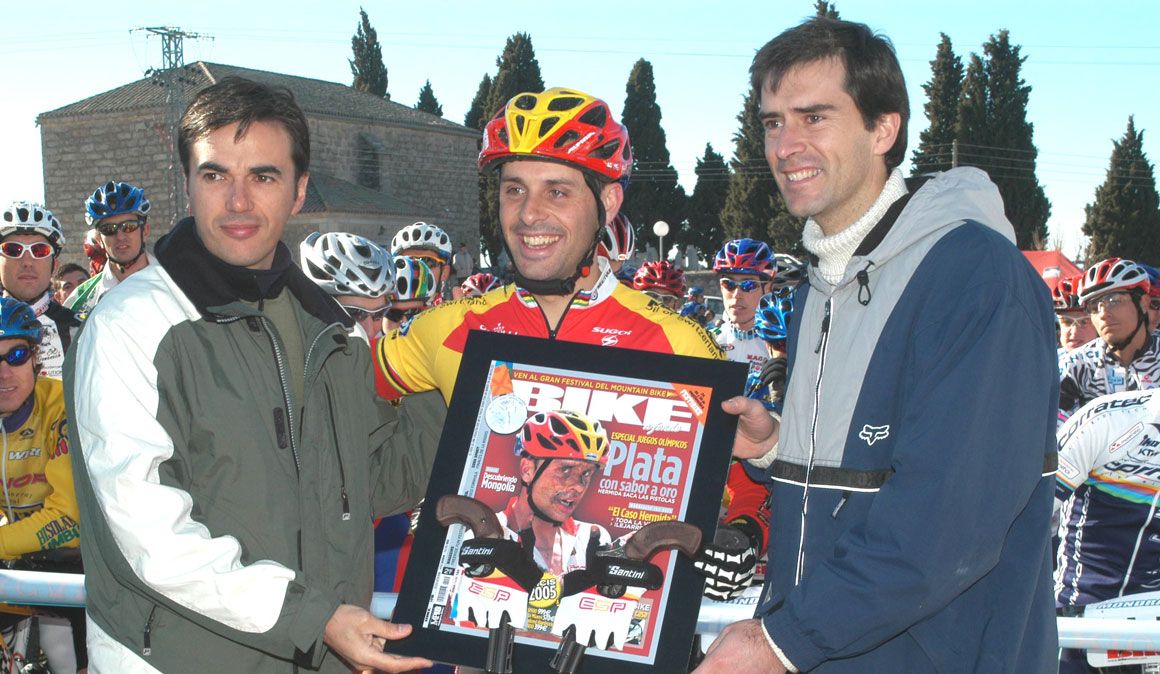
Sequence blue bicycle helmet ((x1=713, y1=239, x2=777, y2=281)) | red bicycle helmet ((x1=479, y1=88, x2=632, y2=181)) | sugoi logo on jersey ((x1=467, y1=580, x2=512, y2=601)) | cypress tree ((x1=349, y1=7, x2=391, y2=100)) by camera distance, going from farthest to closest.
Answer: cypress tree ((x1=349, y1=7, x2=391, y2=100))
blue bicycle helmet ((x1=713, y1=239, x2=777, y2=281))
red bicycle helmet ((x1=479, y1=88, x2=632, y2=181))
sugoi logo on jersey ((x1=467, y1=580, x2=512, y2=601))

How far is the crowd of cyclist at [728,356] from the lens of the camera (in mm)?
5160

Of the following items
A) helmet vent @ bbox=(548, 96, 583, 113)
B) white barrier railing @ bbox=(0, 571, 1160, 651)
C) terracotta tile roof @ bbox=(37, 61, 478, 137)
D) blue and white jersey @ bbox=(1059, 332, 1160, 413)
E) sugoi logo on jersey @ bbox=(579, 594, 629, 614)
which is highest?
terracotta tile roof @ bbox=(37, 61, 478, 137)

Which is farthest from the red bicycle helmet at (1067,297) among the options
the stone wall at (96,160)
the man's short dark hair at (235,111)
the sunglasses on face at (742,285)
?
the stone wall at (96,160)

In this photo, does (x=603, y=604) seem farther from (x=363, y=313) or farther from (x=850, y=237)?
(x=363, y=313)

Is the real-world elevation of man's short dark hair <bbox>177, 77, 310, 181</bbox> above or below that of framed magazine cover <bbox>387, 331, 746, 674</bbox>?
above

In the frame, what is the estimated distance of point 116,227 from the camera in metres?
9.35

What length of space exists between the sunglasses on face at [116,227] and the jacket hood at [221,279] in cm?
665

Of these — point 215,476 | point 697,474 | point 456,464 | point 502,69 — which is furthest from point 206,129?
point 502,69

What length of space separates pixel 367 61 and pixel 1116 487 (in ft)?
267

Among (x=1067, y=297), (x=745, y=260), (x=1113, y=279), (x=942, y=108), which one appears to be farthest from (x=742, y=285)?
(x=942, y=108)

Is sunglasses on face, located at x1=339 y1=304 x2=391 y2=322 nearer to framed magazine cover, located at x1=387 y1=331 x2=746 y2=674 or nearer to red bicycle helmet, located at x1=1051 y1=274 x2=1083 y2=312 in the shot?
framed magazine cover, located at x1=387 y1=331 x2=746 y2=674

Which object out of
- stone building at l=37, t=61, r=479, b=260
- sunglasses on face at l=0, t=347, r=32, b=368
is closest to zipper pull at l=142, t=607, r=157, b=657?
sunglasses on face at l=0, t=347, r=32, b=368

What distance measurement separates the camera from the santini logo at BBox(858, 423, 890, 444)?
274cm

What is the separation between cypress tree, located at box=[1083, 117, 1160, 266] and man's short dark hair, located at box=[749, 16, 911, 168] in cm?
4995
